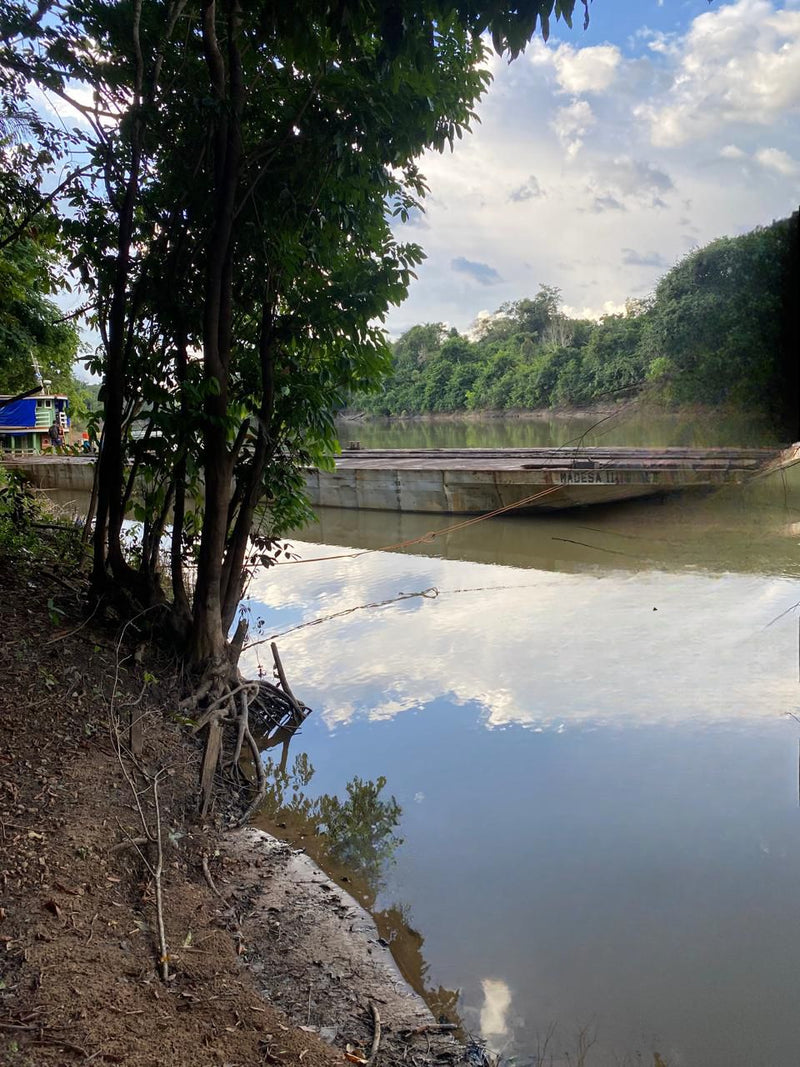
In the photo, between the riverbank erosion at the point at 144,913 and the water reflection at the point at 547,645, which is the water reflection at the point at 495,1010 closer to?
the riverbank erosion at the point at 144,913

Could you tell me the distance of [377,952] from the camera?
331 centimetres

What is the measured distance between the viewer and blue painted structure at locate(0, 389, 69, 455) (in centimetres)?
2297

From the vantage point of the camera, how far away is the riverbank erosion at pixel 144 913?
88.0 inches

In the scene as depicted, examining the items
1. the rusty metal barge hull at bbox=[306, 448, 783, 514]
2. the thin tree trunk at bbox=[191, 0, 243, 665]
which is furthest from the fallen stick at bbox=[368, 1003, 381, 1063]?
the rusty metal barge hull at bbox=[306, 448, 783, 514]

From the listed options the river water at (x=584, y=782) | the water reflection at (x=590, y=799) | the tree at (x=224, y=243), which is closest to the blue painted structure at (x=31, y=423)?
the river water at (x=584, y=782)

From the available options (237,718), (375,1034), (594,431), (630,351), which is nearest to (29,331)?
(237,718)

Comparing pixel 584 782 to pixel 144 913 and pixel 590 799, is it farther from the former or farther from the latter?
pixel 144 913

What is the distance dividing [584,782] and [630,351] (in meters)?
31.4

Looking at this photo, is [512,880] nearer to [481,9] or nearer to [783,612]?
[481,9]

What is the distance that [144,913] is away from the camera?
288cm

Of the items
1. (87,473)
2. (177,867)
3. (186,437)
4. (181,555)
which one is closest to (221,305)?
(186,437)

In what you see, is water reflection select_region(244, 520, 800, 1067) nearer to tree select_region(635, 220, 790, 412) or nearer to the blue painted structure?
tree select_region(635, 220, 790, 412)

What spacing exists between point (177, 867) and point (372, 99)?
13.4 ft

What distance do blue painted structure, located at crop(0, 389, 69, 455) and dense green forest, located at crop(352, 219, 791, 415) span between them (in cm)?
1156
